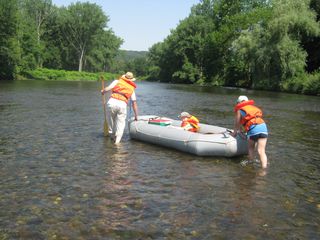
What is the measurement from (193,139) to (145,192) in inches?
116

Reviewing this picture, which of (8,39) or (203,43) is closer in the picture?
(8,39)

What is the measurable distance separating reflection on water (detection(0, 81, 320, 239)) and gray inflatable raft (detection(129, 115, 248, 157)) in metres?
0.20

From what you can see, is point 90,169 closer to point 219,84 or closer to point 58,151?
point 58,151

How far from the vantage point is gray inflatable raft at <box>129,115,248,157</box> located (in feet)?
30.0

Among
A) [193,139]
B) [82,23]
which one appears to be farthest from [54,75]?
[193,139]

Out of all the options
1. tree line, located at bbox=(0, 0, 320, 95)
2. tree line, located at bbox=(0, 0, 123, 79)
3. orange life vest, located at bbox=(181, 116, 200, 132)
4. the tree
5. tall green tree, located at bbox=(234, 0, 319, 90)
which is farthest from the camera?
the tree

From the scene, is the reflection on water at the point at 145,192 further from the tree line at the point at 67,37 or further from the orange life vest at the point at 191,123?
the tree line at the point at 67,37

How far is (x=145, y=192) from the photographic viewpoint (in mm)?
6758

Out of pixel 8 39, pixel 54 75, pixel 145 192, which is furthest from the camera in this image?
pixel 54 75

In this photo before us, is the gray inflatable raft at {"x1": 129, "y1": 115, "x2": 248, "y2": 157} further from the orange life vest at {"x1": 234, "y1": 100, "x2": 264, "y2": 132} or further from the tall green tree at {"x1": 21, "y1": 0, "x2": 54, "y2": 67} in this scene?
the tall green tree at {"x1": 21, "y1": 0, "x2": 54, "y2": 67}

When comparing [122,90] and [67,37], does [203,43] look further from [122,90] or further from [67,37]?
[122,90]

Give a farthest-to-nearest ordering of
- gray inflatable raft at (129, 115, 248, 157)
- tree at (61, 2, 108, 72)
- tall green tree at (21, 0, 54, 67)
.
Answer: tree at (61, 2, 108, 72) → tall green tree at (21, 0, 54, 67) → gray inflatable raft at (129, 115, 248, 157)

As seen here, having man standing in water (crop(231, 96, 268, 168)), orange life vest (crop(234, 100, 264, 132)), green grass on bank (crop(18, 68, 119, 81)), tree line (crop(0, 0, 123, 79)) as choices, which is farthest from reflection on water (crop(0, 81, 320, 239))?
tree line (crop(0, 0, 123, 79))

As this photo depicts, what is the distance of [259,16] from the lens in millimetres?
54375
